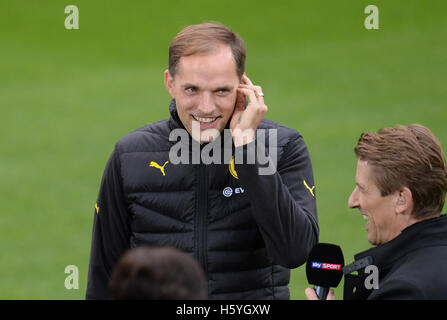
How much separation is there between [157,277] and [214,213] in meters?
1.81

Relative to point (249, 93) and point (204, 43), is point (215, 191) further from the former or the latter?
point (204, 43)

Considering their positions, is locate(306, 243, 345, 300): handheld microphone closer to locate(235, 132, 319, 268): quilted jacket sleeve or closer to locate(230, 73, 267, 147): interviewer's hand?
locate(235, 132, 319, 268): quilted jacket sleeve

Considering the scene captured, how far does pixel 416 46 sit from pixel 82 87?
27.0 feet

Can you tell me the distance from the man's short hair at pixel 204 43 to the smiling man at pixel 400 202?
89cm

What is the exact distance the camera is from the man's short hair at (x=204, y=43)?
14.4ft

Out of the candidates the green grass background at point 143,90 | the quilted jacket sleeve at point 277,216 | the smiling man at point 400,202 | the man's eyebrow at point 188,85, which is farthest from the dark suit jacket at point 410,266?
the green grass background at point 143,90

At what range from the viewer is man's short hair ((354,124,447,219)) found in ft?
12.5

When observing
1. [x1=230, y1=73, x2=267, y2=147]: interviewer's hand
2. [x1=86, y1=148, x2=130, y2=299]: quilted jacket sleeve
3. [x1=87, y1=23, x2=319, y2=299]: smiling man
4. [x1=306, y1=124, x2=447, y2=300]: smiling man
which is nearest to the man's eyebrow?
[x1=87, y1=23, x2=319, y2=299]: smiling man

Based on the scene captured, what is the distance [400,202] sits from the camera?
387cm

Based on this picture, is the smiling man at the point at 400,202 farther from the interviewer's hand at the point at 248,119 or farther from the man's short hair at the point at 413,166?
the interviewer's hand at the point at 248,119

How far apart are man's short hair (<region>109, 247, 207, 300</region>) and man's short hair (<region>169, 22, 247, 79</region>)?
1.94 meters
